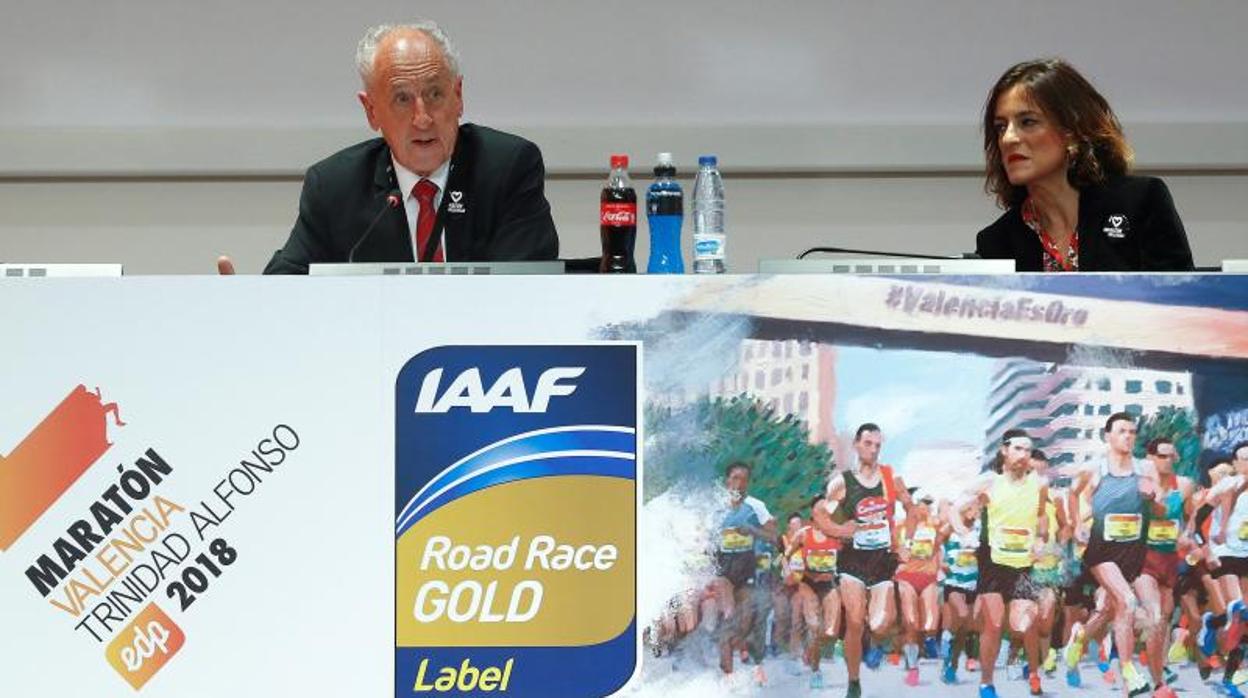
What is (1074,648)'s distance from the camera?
271 cm

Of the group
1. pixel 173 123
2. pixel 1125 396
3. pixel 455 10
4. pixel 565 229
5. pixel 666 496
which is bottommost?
pixel 666 496

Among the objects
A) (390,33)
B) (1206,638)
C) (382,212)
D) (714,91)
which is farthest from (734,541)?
(714,91)

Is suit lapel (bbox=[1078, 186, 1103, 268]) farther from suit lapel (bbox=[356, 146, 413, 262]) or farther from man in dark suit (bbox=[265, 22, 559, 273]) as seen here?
suit lapel (bbox=[356, 146, 413, 262])

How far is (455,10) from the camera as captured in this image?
5.16m

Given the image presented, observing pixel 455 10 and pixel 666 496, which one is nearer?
pixel 666 496

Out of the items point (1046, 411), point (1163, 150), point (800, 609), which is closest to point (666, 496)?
point (800, 609)

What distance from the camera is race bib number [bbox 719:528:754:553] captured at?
2.75 metres

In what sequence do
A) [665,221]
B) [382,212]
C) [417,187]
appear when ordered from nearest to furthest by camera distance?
[665,221] < [382,212] < [417,187]

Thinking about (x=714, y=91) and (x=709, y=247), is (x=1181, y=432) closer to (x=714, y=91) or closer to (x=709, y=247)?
(x=709, y=247)

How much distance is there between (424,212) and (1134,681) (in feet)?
5.95

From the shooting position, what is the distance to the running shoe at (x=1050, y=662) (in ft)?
8.87

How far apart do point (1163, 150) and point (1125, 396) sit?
265cm

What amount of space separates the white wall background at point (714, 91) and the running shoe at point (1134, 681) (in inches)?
103

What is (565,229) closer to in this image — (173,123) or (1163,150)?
(173,123)
